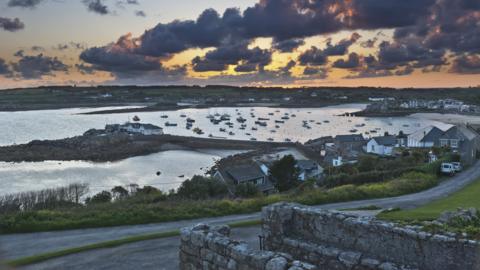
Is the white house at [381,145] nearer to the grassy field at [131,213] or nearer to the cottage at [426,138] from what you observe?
the cottage at [426,138]

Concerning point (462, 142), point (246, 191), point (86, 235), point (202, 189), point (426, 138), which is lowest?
point (246, 191)

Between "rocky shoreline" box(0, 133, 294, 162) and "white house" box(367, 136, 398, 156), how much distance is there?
52.4 ft

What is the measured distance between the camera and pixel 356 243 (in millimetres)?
10562

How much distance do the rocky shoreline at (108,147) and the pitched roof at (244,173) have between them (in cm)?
2870

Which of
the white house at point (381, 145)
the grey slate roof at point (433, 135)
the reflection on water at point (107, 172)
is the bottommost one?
the reflection on water at point (107, 172)

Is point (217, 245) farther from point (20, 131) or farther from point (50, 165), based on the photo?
point (20, 131)

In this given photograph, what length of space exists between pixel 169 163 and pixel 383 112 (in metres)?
134

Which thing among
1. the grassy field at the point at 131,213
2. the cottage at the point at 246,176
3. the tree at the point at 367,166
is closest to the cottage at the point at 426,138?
the tree at the point at 367,166

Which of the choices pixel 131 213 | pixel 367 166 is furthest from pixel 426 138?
pixel 131 213

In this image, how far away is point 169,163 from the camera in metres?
63.1

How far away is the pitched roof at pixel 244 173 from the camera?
139 ft

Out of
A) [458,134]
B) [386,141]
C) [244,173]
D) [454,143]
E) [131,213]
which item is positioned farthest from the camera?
[386,141]

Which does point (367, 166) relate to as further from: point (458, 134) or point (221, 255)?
point (221, 255)

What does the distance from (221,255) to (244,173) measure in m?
34.8
